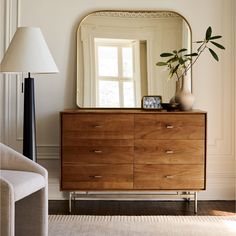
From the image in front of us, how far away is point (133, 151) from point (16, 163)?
104 centimetres

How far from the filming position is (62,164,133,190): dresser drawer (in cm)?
358

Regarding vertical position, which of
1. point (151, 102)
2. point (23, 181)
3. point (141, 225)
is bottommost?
point (141, 225)

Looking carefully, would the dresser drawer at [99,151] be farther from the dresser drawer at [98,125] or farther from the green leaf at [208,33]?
the green leaf at [208,33]

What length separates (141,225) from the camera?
3.26 m

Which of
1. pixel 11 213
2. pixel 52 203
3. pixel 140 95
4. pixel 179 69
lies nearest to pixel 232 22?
pixel 179 69

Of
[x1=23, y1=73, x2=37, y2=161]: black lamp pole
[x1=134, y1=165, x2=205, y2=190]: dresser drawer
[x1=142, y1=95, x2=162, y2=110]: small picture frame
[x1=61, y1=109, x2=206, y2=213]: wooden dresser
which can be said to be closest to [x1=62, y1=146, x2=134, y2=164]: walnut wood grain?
[x1=61, y1=109, x2=206, y2=213]: wooden dresser

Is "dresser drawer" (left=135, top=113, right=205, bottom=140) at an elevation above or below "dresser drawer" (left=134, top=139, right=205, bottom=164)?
above

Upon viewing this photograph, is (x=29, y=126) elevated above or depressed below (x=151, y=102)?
below

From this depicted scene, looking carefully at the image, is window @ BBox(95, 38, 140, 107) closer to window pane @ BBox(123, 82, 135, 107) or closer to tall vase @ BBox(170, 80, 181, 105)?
window pane @ BBox(123, 82, 135, 107)

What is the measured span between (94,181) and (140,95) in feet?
2.72

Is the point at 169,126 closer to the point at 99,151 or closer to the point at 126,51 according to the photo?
the point at 99,151

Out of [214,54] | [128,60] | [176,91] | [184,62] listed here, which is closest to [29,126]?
[128,60]

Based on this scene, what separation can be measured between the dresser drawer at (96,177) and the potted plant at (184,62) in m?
0.65

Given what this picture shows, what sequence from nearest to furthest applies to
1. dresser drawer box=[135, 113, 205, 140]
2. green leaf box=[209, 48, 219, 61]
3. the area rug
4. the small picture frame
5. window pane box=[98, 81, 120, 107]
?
the area rug
dresser drawer box=[135, 113, 205, 140]
green leaf box=[209, 48, 219, 61]
the small picture frame
window pane box=[98, 81, 120, 107]
